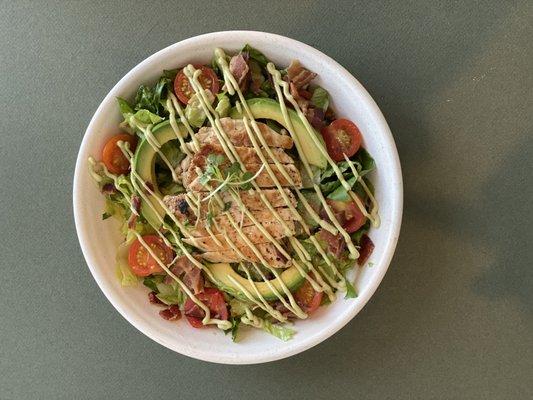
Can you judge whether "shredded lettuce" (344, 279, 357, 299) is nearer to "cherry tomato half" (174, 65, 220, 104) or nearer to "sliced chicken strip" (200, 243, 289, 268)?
"sliced chicken strip" (200, 243, 289, 268)

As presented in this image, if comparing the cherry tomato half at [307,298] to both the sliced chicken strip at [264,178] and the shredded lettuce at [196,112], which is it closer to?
the sliced chicken strip at [264,178]

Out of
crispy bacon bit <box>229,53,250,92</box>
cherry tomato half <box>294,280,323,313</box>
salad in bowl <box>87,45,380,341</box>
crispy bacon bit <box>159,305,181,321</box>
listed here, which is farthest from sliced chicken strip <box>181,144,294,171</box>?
crispy bacon bit <box>159,305,181,321</box>

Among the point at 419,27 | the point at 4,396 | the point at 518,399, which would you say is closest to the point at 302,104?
the point at 419,27

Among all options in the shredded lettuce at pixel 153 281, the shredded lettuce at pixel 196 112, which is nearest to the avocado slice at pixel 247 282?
the shredded lettuce at pixel 153 281

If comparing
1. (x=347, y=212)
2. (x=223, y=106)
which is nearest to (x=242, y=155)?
(x=223, y=106)

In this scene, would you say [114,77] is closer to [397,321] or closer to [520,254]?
[397,321]
